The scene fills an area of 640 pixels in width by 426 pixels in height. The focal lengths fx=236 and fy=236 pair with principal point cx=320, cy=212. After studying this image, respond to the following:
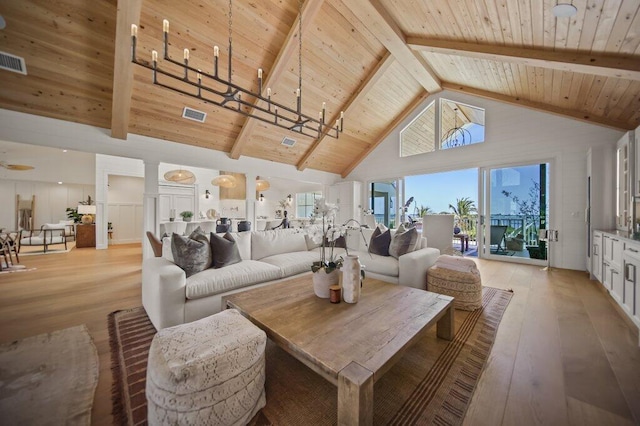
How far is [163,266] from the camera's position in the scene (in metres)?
2.29

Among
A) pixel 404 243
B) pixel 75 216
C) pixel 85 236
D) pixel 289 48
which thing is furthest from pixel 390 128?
pixel 75 216

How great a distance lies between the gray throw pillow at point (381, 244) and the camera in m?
3.30

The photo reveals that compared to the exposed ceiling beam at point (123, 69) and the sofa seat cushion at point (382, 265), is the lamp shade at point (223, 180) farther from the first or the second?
the sofa seat cushion at point (382, 265)

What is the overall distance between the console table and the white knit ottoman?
8.29 meters

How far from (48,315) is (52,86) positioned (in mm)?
3241

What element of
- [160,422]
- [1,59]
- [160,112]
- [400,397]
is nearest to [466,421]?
[400,397]

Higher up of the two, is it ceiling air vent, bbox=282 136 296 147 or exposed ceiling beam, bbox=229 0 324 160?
exposed ceiling beam, bbox=229 0 324 160

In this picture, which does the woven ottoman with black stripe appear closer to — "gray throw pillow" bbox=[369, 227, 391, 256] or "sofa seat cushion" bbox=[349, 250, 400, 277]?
"sofa seat cushion" bbox=[349, 250, 400, 277]

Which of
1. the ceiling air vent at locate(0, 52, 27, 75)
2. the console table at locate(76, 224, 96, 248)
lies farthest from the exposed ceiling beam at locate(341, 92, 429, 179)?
the console table at locate(76, 224, 96, 248)

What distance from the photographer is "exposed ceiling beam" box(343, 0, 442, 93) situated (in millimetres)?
3244

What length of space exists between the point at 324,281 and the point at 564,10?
130 inches

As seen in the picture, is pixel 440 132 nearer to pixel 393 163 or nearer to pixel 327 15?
pixel 393 163

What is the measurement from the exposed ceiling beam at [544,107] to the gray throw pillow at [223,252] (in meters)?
5.88

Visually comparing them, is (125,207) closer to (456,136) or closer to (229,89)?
(229,89)
